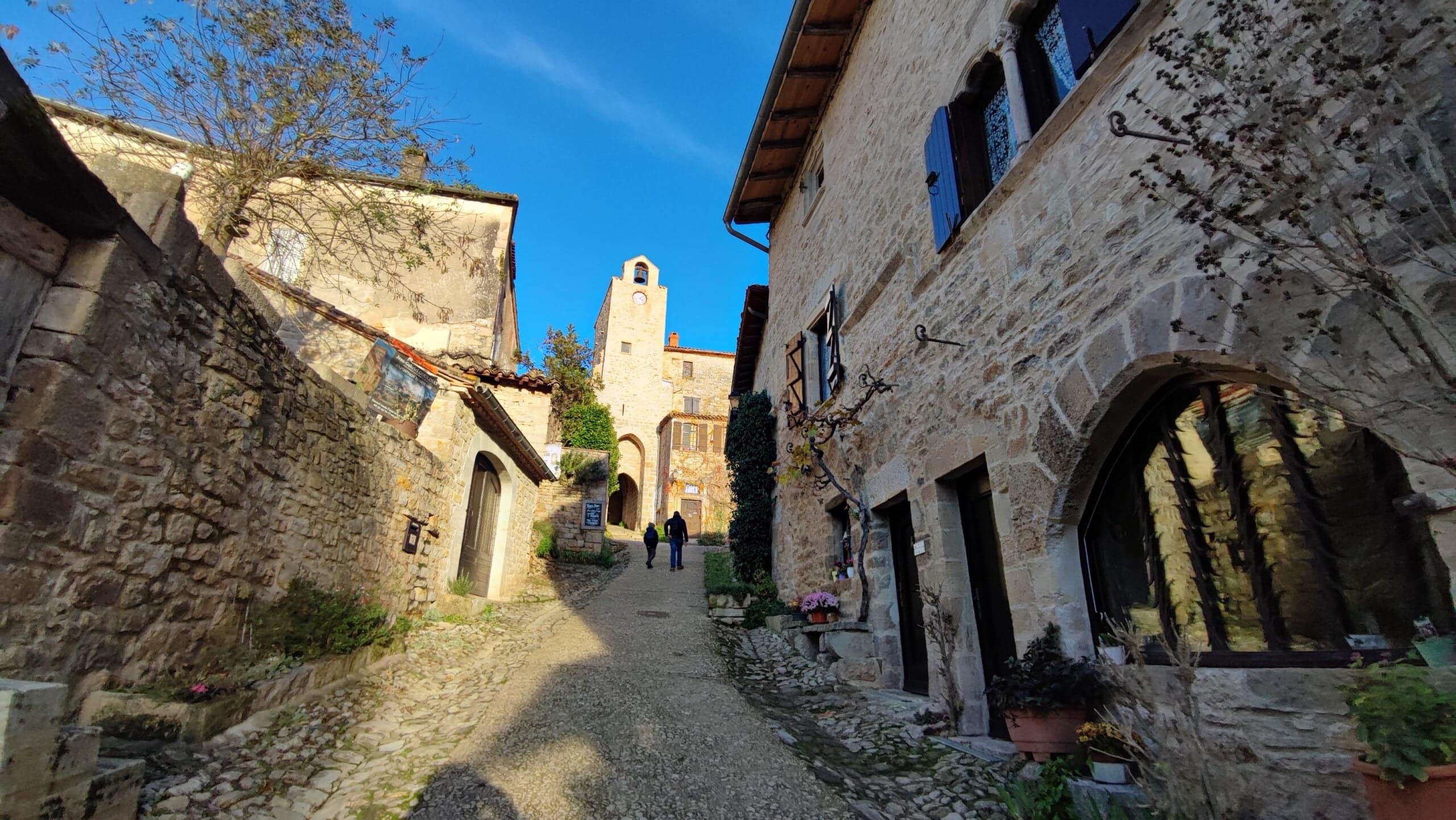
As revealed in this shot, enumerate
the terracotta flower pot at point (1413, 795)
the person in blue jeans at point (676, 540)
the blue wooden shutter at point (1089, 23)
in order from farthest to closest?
the person in blue jeans at point (676, 540) < the blue wooden shutter at point (1089, 23) < the terracotta flower pot at point (1413, 795)

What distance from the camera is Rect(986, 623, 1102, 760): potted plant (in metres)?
3.22

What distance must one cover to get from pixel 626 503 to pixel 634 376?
6291 millimetres

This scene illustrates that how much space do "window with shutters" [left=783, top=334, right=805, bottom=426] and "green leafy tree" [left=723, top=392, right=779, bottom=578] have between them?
1.22m

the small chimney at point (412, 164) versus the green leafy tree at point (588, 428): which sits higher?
the green leafy tree at point (588, 428)

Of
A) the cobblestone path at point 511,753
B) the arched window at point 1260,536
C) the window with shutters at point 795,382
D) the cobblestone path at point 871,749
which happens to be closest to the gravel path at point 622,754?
the cobblestone path at point 511,753

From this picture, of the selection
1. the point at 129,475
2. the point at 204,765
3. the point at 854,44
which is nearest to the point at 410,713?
the point at 204,765

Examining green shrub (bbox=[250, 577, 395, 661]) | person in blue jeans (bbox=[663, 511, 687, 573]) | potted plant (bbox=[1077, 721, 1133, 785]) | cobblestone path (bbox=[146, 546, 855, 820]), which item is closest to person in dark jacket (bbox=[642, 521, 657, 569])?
person in blue jeans (bbox=[663, 511, 687, 573])

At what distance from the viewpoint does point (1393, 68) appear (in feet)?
6.91

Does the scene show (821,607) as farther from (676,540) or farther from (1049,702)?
(676,540)

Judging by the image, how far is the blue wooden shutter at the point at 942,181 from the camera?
5.04 meters

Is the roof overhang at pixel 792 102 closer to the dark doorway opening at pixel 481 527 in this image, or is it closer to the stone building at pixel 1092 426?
the stone building at pixel 1092 426

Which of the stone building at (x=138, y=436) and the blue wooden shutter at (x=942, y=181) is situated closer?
the stone building at (x=138, y=436)

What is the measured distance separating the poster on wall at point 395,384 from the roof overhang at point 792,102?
5959 mm

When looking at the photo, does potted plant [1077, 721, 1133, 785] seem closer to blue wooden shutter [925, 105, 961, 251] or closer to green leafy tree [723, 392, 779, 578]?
blue wooden shutter [925, 105, 961, 251]
